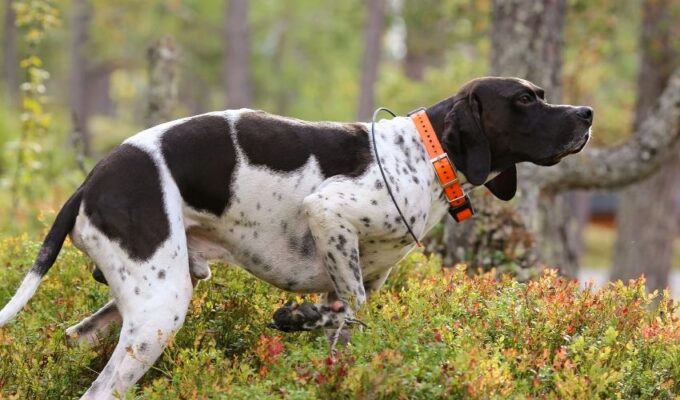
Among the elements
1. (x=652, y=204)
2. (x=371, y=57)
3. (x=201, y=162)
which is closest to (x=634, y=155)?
(x=652, y=204)

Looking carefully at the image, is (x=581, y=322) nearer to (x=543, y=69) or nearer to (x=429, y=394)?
(x=429, y=394)

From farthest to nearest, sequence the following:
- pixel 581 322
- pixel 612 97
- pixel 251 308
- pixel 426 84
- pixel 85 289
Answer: pixel 612 97, pixel 426 84, pixel 85 289, pixel 251 308, pixel 581 322

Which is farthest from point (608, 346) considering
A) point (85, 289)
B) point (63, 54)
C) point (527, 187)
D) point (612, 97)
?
point (63, 54)

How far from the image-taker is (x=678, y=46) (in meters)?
13.9

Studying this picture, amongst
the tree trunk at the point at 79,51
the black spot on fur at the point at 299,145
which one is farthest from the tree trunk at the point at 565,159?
the tree trunk at the point at 79,51

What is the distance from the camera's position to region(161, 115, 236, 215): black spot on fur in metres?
4.93

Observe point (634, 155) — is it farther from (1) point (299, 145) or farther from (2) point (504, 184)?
(1) point (299, 145)

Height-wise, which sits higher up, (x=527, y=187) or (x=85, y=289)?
(x=85, y=289)

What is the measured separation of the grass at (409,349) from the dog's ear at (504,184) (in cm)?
47

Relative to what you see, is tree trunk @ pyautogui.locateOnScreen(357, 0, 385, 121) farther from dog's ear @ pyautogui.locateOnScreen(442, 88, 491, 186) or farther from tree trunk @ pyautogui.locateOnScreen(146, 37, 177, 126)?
dog's ear @ pyautogui.locateOnScreen(442, 88, 491, 186)

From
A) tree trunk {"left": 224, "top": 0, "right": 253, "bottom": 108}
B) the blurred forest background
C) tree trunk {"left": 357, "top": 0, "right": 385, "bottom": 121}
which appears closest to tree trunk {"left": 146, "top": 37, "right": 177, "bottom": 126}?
the blurred forest background

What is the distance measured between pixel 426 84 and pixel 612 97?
246 inches

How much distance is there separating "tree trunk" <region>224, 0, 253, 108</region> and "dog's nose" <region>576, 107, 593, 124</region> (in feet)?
58.5

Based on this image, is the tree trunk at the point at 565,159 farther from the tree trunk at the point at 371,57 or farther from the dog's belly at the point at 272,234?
the tree trunk at the point at 371,57
